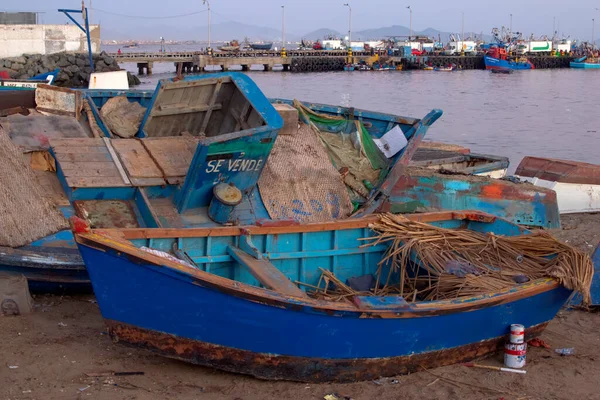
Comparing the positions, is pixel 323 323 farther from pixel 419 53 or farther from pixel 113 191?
pixel 419 53

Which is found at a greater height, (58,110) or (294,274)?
(58,110)

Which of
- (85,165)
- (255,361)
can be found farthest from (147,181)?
(255,361)

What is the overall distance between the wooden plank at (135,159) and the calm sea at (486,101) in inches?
498

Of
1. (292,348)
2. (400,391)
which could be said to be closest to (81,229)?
(292,348)

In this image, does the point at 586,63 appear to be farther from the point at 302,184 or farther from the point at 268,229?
the point at 268,229

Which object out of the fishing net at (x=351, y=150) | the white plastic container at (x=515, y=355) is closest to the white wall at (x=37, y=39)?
the fishing net at (x=351, y=150)

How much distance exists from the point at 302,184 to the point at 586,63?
257 feet

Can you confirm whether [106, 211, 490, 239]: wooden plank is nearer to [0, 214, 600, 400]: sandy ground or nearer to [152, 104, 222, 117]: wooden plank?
[0, 214, 600, 400]: sandy ground

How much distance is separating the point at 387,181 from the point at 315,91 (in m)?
37.2

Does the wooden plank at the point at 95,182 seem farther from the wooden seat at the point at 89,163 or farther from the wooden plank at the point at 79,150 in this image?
the wooden plank at the point at 79,150

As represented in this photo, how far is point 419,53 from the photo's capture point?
78125mm

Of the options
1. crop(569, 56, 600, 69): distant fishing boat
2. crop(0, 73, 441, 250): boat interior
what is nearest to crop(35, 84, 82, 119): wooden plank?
crop(0, 73, 441, 250): boat interior

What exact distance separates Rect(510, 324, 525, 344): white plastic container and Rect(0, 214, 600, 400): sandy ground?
0.27 meters

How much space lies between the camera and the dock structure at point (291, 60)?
6012 centimetres
